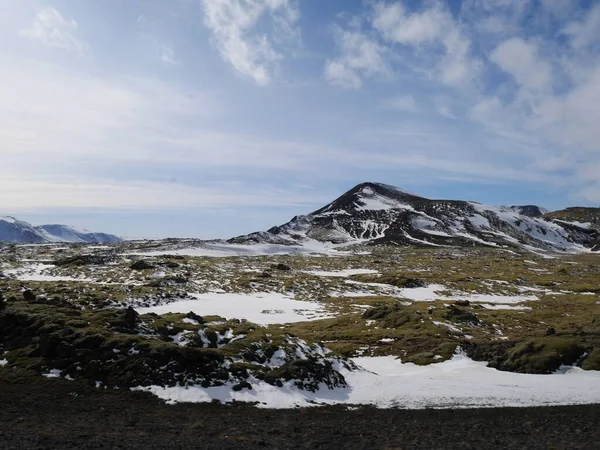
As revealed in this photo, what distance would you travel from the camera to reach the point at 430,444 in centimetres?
1511

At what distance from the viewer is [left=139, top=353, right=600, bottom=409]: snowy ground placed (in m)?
19.9

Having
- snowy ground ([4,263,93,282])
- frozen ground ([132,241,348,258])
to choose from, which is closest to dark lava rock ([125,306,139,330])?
snowy ground ([4,263,93,282])

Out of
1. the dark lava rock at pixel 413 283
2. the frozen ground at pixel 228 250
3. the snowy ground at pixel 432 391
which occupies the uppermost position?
the frozen ground at pixel 228 250

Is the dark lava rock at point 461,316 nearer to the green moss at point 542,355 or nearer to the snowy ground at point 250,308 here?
the snowy ground at point 250,308

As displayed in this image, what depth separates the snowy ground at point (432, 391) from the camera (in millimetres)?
19938

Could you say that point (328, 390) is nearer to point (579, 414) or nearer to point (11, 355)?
point (579, 414)

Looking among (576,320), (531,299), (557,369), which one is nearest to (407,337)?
(557,369)

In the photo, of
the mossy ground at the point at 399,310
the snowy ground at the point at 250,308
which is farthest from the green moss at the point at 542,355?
the snowy ground at the point at 250,308

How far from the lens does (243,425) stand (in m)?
16.7

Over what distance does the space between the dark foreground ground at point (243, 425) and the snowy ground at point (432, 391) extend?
100cm

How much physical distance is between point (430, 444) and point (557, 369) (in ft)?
49.8

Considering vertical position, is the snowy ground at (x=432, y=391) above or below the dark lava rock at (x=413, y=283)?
below

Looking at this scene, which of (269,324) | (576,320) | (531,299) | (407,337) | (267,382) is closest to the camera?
(267,382)

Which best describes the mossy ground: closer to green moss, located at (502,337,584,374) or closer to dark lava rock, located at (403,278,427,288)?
green moss, located at (502,337,584,374)
